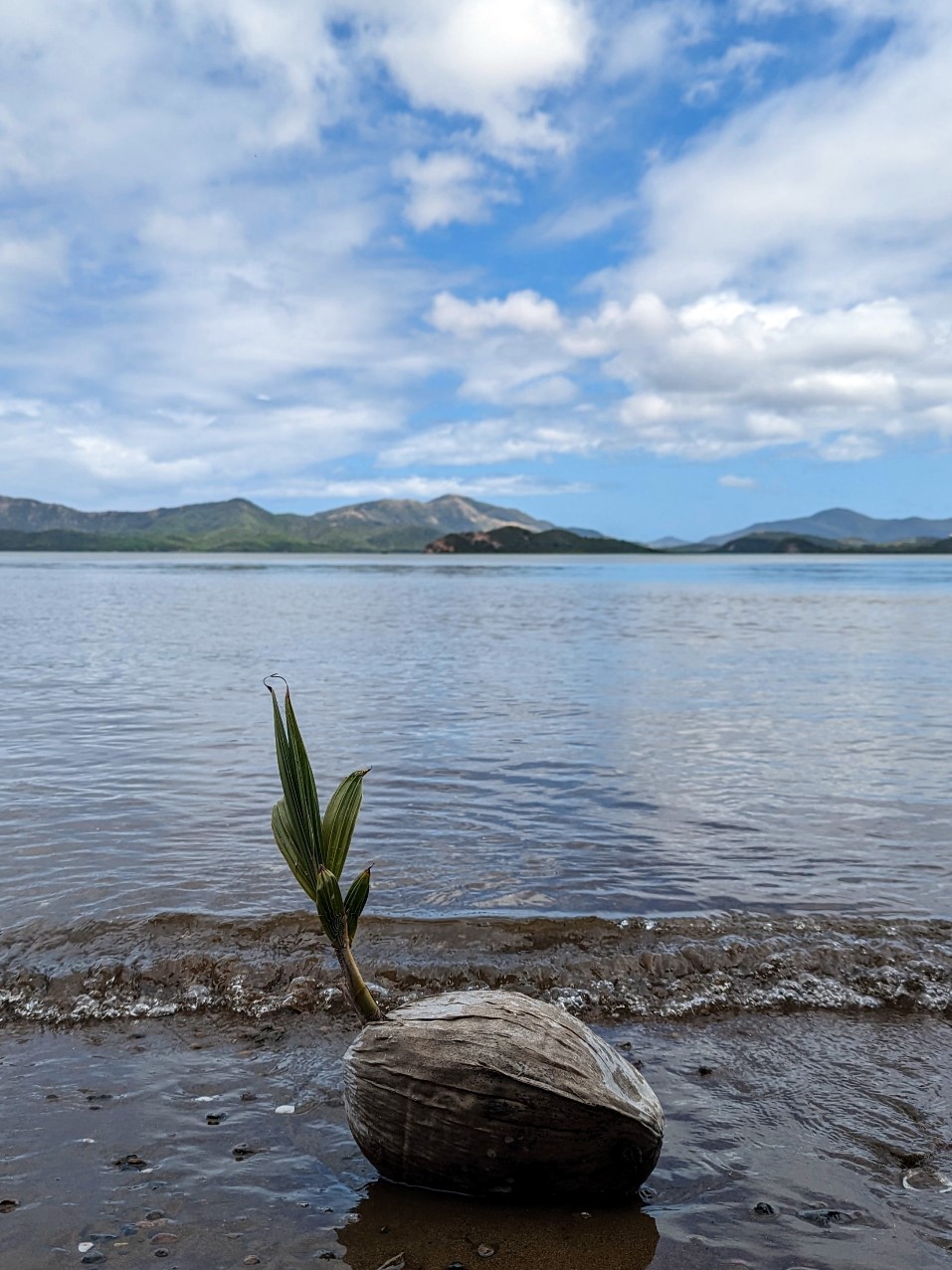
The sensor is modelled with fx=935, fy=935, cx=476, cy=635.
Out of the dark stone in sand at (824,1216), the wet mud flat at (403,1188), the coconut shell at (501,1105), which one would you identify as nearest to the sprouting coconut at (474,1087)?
the coconut shell at (501,1105)

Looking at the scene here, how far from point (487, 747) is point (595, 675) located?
39.4 ft

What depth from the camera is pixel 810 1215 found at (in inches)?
207

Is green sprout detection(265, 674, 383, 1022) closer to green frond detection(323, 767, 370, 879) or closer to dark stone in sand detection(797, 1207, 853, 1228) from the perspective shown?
green frond detection(323, 767, 370, 879)

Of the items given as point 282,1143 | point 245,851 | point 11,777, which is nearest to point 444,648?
point 11,777

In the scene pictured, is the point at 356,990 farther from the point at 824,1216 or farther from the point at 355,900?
the point at 824,1216

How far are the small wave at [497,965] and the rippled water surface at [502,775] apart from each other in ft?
1.73

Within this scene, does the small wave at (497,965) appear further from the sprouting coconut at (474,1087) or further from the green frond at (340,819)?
the green frond at (340,819)

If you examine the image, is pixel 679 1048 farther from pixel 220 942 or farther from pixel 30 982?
pixel 30 982

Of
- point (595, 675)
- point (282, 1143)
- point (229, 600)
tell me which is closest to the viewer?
point (282, 1143)

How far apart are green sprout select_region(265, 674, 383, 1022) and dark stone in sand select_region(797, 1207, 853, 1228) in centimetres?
295

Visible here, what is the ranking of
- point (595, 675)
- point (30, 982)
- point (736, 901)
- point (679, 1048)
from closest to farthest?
point (679, 1048), point (30, 982), point (736, 901), point (595, 675)

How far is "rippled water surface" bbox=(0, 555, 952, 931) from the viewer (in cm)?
1106

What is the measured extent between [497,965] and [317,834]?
4443 mm

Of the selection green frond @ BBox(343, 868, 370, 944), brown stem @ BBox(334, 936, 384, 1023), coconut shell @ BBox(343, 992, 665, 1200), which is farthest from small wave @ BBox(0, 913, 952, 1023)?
green frond @ BBox(343, 868, 370, 944)
